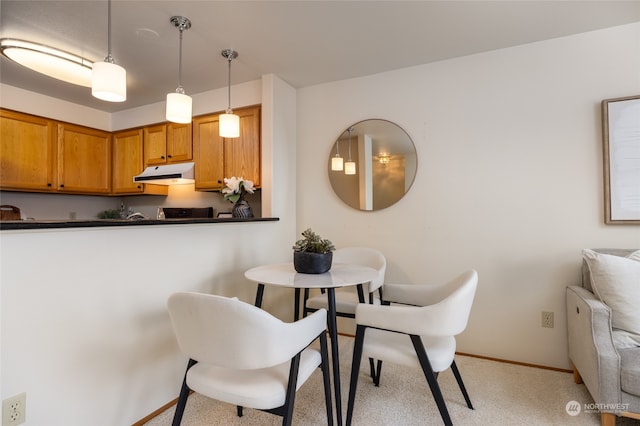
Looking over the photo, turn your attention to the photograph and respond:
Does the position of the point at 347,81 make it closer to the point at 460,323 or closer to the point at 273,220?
the point at 273,220

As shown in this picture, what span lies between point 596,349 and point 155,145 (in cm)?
408

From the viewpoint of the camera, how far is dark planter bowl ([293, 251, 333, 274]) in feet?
5.69

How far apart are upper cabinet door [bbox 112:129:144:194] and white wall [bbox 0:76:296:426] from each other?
7.17 feet

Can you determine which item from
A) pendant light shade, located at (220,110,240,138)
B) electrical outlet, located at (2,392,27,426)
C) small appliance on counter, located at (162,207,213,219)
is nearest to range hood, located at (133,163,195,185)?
small appliance on counter, located at (162,207,213,219)

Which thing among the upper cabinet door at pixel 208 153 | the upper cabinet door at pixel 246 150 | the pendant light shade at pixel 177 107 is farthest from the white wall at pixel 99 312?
the upper cabinet door at pixel 208 153

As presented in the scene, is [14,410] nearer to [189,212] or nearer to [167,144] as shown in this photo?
[189,212]

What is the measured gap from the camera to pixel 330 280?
1582mm

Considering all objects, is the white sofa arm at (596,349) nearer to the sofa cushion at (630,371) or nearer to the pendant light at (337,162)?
the sofa cushion at (630,371)

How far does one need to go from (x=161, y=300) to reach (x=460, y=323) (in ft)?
5.08

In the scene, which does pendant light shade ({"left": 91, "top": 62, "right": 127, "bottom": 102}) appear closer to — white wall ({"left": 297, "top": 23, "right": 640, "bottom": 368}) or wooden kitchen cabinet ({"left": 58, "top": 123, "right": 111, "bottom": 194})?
white wall ({"left": 297, "top": 23, "right": 640, "bottom": 368})

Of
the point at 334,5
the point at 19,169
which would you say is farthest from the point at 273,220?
the point at 19,169

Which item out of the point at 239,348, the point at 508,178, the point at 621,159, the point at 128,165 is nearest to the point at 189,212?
the point at 128,165

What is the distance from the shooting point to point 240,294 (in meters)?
2.27

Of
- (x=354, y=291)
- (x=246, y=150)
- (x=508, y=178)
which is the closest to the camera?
(x=508, y=178)
